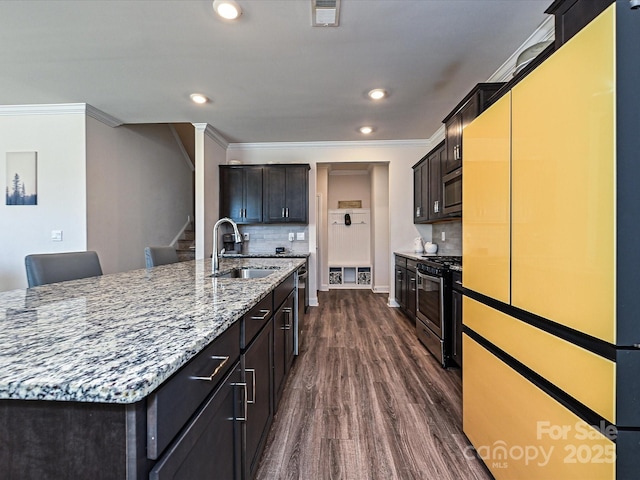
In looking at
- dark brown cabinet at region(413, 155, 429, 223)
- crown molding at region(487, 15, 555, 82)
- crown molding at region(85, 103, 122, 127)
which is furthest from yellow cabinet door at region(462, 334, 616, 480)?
crown molding at region(85, 103, 122, 127)

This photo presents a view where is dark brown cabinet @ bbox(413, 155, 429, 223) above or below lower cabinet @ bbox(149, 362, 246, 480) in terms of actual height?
above

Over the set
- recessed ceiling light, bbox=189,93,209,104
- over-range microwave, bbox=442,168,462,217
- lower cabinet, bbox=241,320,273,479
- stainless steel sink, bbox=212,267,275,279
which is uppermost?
recessed ceiling light, bbox=189,93,209,104

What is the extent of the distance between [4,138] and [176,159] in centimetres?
226

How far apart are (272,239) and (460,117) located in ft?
11.1

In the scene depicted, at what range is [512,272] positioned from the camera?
1249mm

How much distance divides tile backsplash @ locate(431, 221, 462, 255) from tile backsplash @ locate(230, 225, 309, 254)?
207cm

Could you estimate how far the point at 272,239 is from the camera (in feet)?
17.0

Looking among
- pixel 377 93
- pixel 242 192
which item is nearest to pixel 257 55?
pixel 377 93

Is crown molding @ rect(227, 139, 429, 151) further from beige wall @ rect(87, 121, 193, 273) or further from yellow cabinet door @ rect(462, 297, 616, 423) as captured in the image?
yellow cabinet door @ rect(462, 297, 616, 423)

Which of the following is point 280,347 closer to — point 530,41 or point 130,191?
point 530,41

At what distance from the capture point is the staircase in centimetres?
535

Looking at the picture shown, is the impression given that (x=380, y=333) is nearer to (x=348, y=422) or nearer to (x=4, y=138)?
(x=348, y=422)

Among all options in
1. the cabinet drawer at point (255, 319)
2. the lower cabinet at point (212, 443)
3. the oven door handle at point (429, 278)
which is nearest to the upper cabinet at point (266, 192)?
the oven door handle at point (429, 278)

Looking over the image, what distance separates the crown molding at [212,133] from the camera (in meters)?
4.15
